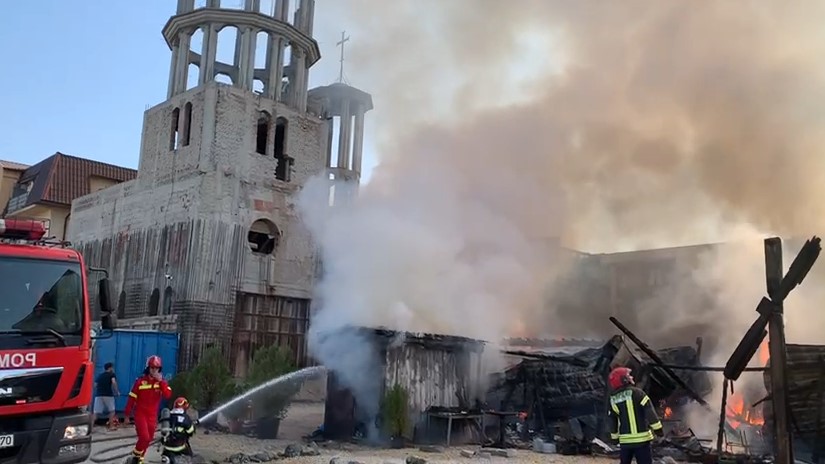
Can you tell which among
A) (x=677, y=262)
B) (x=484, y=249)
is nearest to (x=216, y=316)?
(x=484, y=249)

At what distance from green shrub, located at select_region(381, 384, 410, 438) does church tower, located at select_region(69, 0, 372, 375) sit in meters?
11.3

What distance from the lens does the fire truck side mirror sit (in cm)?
831

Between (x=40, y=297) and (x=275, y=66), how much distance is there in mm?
23345

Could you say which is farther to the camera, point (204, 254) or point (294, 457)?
point (204, 254)

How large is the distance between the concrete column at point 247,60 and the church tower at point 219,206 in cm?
5

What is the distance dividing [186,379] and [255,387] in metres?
2.03

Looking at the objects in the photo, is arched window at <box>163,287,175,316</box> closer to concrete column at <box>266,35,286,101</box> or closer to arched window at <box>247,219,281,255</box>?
arched window at <box>247,219,281,255</box>

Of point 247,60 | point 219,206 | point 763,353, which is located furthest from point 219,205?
point 763,353

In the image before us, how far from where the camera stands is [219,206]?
81.5 ft

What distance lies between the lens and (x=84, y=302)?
7895 mm

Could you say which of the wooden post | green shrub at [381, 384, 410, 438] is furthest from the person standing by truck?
the wooden post

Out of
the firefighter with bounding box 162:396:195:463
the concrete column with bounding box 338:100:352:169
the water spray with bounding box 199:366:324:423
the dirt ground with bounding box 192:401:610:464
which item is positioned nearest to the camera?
the firefighter with bounding box 162:396:195:463

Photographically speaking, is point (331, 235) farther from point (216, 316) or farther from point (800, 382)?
point (800, 382)

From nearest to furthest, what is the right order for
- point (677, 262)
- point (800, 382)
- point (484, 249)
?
point (800, 382), point (484, 249), point (677, 262)
